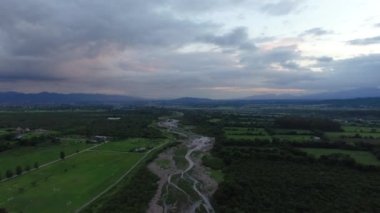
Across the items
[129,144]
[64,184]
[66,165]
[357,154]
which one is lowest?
[64,184]

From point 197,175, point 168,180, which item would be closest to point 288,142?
A: point 197,175

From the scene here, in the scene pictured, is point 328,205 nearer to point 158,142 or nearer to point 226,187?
point 226,187

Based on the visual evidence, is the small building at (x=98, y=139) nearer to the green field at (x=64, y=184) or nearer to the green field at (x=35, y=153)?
the green field at (x=35, y=153)

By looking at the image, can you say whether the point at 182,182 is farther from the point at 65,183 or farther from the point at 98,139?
the point at 98,139

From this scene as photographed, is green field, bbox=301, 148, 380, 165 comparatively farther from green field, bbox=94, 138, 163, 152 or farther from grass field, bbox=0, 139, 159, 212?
grass field, bbox=0, 139, 159, 212

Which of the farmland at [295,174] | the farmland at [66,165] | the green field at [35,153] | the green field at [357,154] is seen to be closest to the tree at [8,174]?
the farmland at [66,165]

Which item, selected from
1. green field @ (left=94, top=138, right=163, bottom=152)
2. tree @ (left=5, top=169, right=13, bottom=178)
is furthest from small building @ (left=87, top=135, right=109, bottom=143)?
tree @ (left=5, top=169, right=13, bottom=178)

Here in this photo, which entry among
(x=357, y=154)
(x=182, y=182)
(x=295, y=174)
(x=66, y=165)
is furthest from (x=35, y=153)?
(x=357, y=154)
